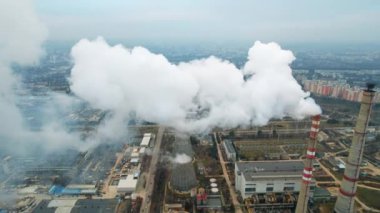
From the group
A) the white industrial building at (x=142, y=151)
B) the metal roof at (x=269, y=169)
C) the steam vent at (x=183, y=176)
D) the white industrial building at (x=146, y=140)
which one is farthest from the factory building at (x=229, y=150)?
the white industrial building at (x=142, y=151)

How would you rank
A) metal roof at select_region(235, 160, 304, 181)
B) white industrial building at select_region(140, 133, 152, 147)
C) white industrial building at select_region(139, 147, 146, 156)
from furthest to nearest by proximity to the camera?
white industrial building at select_region(140, 133, 152, 147)
white industrial building at select_region(139, 147, 146, 156)
metal roof at select_region(235, 160, 304, 181)

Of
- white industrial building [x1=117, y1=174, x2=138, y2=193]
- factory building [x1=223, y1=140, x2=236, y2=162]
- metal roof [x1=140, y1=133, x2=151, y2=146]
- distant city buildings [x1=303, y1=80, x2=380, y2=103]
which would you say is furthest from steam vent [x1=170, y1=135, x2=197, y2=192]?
distant city buildings [x1=303, y1=80, x2=380, y2=103]

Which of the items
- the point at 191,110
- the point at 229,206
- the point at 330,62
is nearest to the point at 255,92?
the point at 191,110

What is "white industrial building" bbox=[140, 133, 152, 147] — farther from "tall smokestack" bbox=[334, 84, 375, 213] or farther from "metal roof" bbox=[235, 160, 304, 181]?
"tall smokestack" bbox=[334, 84, 375, 213]

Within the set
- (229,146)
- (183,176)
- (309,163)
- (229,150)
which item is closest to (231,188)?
(183,176)

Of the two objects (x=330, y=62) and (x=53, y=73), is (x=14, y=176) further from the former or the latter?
(x=330, y=62)

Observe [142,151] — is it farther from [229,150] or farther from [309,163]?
[309,163]

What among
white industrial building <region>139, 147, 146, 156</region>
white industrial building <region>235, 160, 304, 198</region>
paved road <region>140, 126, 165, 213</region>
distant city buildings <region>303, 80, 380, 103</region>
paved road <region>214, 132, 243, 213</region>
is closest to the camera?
paved road <region>214, 132, 243, 213</region>
